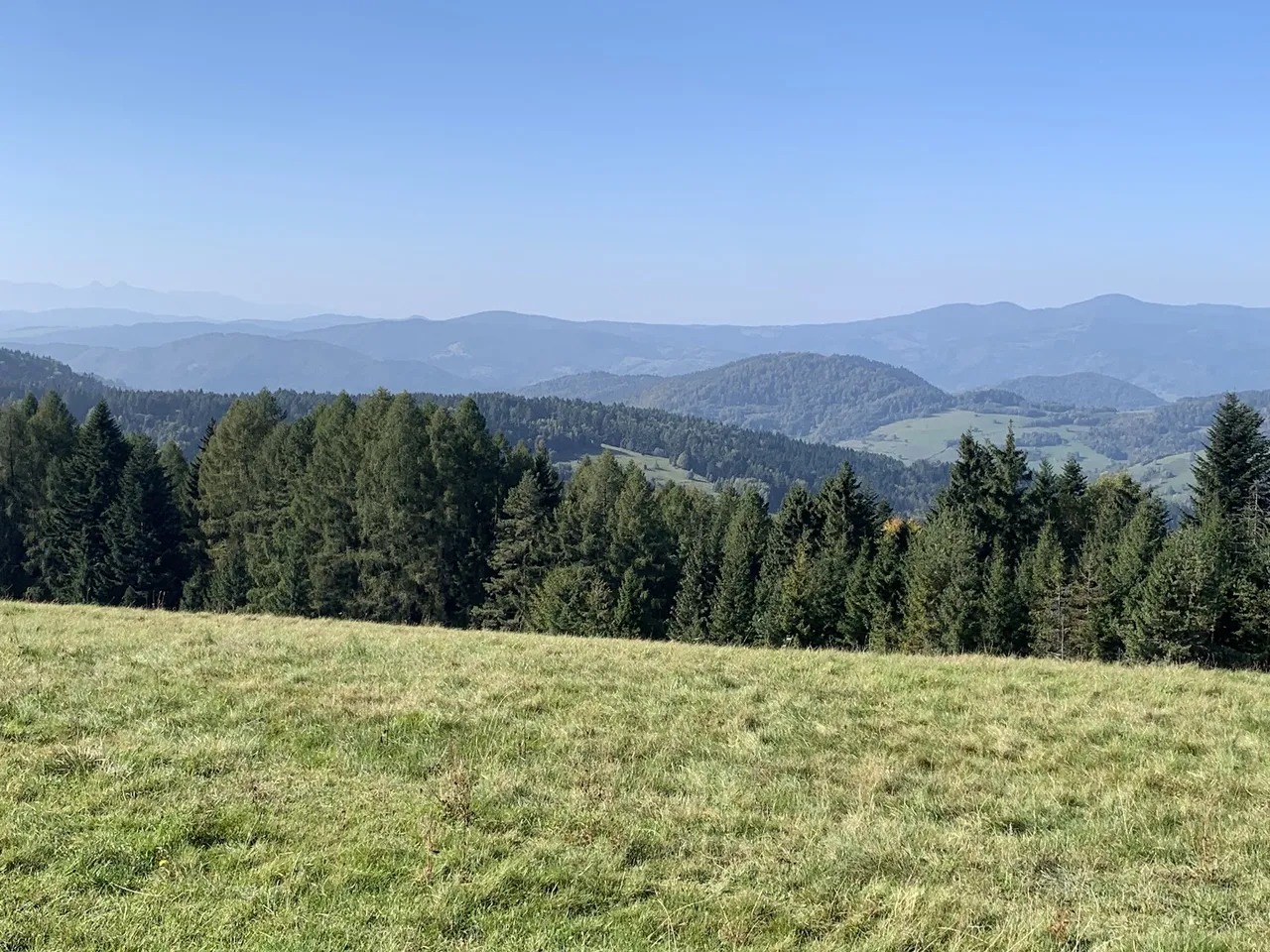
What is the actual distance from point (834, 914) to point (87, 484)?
207 feet

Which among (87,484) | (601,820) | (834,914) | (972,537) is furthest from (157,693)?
(87,484)

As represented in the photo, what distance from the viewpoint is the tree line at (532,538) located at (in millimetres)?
45844

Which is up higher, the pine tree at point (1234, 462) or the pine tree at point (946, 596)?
the pine tree at point (1234, 462)

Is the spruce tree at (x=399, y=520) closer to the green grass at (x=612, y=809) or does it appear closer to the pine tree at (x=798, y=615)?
the pine tree at (x=798, y=615)

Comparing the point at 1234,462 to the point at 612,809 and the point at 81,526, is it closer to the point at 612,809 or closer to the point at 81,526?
the point at 612,809

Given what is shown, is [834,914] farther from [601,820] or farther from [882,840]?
[601,820]

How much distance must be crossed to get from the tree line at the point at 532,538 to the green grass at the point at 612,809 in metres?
32.6

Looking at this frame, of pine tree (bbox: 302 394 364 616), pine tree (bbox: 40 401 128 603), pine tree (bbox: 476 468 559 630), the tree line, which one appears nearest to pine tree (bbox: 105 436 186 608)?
the tree line

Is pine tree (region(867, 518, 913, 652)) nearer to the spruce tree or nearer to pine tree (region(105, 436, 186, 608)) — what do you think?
the spruce tree

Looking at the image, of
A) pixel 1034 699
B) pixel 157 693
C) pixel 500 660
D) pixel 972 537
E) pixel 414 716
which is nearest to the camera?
pixel 414 716

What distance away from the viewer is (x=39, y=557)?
57.5 meters

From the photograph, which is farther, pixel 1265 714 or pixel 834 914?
pixel 1265 714

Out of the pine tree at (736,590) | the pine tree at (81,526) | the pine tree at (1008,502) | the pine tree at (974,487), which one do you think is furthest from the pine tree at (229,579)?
the pine tree at (1008,502)

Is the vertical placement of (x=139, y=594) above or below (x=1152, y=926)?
below
